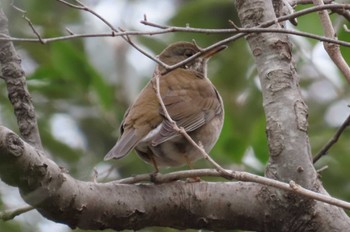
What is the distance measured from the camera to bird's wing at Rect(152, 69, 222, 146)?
5.12m

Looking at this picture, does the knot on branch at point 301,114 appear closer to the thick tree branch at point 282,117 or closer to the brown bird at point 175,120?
the thick tree branch at point 282,117

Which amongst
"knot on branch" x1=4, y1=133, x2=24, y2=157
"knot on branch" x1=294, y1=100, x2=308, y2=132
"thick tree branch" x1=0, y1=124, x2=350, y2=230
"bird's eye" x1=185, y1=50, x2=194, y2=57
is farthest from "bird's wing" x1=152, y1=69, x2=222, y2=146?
"knot on branch" x1=4, y1=133, x2=24, y2=157

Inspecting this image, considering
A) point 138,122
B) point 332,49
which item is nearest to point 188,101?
point 138,122

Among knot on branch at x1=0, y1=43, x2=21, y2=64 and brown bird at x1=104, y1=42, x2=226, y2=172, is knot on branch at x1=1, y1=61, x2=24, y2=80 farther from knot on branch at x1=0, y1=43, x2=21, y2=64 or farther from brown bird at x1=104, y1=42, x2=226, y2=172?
brown bird at x1=104, y1=42, x2=226, y2=172

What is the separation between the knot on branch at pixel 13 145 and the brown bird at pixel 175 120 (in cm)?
148

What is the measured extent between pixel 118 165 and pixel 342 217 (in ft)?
6.65

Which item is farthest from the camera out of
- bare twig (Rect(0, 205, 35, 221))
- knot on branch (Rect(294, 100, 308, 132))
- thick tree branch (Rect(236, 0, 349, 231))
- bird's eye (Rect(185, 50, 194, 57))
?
bird's eye (Rect(185, 50, 194, 57))

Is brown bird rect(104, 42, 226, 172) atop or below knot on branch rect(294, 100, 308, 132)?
A: below


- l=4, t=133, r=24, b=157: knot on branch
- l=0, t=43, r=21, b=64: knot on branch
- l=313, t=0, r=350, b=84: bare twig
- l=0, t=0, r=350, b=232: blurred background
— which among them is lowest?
l=0, t=0, r=350, b=232: blurred background

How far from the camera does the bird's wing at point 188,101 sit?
Result: 5.12 m

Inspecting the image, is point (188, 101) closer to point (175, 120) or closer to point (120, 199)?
point (175, 120)

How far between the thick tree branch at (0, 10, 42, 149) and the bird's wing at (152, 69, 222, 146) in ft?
3.90

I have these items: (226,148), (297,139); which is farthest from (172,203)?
(226,148)

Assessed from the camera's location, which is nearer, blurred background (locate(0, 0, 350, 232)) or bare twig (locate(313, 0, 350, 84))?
bare twig (locate(313, 0, 350, 84))
